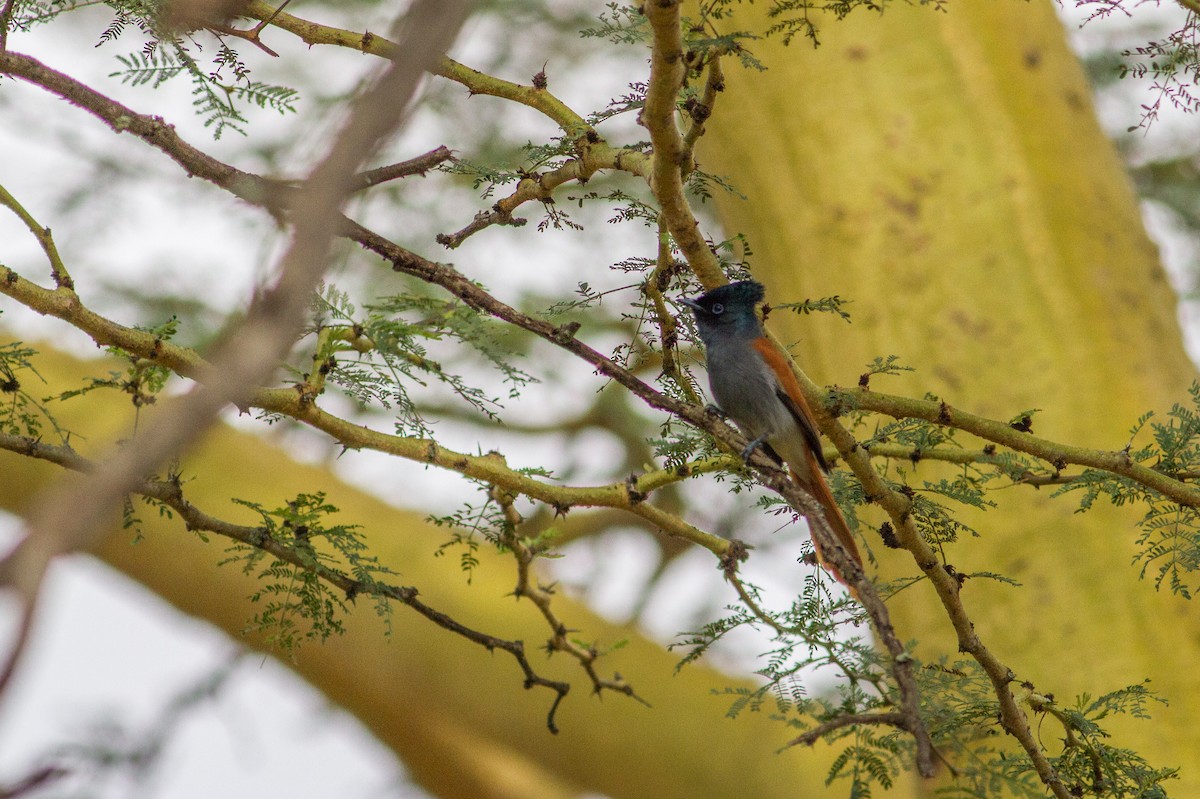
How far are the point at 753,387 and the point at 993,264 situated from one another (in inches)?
79.9

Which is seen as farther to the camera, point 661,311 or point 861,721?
point 661,311

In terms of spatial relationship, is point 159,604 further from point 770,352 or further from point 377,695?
point 770,352

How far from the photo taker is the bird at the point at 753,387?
148 inches

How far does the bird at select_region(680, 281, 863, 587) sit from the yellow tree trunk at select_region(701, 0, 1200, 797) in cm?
149

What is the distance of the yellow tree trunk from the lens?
4.89 meters

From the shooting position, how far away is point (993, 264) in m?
5.34

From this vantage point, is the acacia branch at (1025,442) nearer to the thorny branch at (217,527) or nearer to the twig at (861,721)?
the twig at (861,721)

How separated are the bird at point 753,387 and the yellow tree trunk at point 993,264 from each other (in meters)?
1.49

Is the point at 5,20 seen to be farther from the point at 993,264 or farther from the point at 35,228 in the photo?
the point at 993,264

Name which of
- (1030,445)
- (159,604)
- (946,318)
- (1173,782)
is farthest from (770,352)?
(159,604)

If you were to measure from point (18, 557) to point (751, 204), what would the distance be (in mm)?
5376

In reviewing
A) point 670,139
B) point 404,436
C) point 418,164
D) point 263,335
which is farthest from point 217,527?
point 263,335

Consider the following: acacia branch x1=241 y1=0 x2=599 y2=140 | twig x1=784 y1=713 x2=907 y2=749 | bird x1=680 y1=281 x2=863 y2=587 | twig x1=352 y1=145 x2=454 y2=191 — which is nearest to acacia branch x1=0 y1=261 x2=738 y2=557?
twig x1=352 y1=145 x2=454 y2=191

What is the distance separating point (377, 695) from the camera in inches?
250
